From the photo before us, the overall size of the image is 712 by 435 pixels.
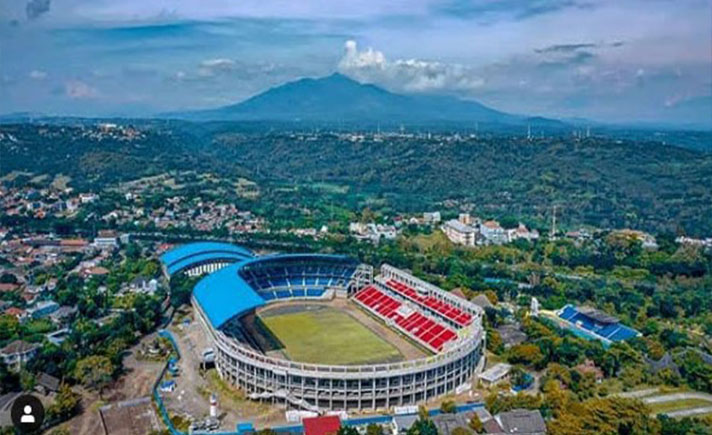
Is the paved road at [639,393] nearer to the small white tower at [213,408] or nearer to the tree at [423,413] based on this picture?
the tree at [423,413]

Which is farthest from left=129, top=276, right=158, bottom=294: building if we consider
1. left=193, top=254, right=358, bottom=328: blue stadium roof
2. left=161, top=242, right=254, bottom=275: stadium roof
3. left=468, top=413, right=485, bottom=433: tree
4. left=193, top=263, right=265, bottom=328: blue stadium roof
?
left=468, top=413, right=485, bottom=433: tree

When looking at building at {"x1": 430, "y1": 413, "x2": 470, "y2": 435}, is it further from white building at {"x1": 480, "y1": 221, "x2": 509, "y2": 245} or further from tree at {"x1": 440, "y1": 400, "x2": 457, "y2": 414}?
white building at {"x1": 480, "y1": 221, "x2": 509, "y2": 245}

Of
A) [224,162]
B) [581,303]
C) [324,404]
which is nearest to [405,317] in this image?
[324,404]

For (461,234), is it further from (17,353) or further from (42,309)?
(17,353)

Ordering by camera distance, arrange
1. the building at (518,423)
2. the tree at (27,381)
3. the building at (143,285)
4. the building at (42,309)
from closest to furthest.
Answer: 1. the building at (518,423)
2. the tree at (27,381)
3. the building at (42,309)
4. the building at (143,285)

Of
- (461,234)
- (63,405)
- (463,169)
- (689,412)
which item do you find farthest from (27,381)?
(463,169)

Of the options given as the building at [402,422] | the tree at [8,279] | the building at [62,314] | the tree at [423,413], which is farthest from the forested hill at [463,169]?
the building at [402,422]
